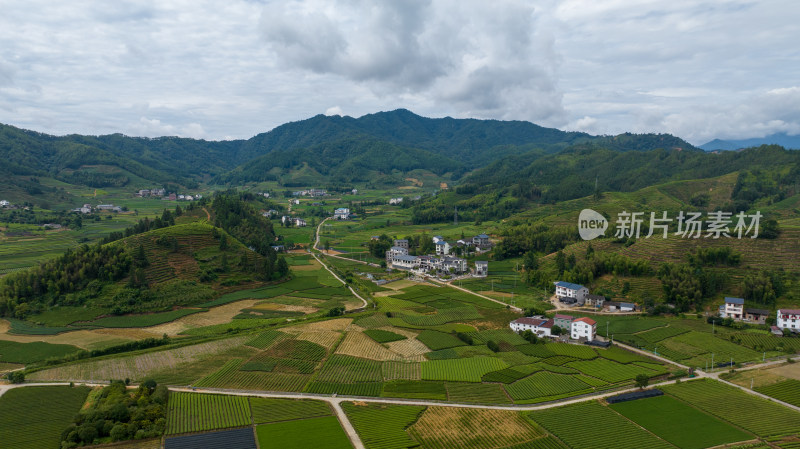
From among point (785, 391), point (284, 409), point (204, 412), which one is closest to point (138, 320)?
point (204, 412)

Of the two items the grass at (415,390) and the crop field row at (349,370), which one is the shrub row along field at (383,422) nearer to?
the grass at (415,390)

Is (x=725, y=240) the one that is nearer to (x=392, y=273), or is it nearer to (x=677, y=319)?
(x=677, y=319)

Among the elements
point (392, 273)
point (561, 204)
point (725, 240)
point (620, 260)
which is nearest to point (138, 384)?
point (392, 273)


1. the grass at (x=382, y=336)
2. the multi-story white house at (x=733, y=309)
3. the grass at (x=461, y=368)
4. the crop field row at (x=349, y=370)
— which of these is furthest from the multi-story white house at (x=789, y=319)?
the crop field row at (x=349, y=370)

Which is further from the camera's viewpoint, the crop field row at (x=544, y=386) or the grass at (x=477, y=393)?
the crop field row at (x=544, y=386)

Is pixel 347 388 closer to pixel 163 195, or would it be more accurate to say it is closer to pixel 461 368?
pixel 461 368

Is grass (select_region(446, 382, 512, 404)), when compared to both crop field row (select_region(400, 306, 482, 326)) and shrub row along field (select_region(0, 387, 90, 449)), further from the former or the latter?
shrub row along field (select_region(0, 387, 90, 449))

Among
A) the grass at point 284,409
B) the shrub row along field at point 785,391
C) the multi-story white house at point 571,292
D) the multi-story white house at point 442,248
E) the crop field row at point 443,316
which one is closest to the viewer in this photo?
the grass at point 284,409
